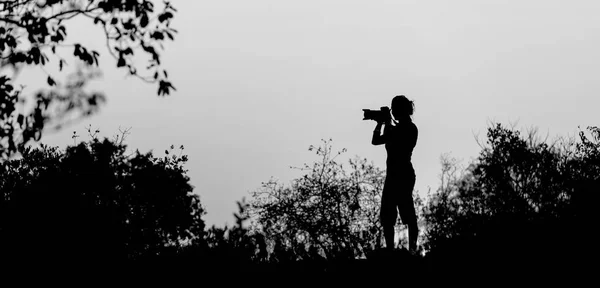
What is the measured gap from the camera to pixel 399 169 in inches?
335

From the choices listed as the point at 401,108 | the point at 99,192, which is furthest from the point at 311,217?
the point at 401,108

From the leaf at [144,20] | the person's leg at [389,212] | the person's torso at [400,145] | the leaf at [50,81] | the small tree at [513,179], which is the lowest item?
the person's leg at [389,212]

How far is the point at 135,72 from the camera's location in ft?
24.6

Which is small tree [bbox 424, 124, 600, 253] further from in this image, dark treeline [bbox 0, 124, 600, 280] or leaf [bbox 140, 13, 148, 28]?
leaf [bbox 140, 13, 148, 28]

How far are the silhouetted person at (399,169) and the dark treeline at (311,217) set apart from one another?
0.52m

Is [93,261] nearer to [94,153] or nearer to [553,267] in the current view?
[553,267]

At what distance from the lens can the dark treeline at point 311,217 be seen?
18.8 ft

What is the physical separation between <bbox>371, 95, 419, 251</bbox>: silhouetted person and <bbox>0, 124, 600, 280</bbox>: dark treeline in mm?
520

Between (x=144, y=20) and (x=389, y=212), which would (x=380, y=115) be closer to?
(x=389, y=212)

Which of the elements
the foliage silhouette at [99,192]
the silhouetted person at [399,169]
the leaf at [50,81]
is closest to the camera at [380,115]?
the silhouetted person at [399,169]

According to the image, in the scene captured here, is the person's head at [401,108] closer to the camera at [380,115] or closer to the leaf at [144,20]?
the camera at [380,115]

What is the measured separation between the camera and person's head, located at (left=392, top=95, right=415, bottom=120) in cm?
857

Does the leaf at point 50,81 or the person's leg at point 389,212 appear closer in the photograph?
the leaf at point 50,81

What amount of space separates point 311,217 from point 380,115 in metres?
17.9
